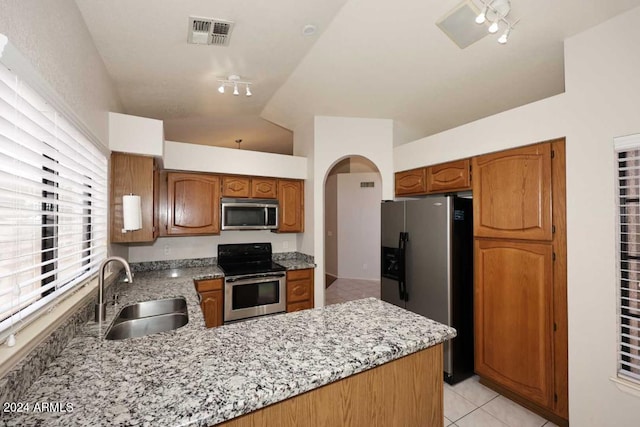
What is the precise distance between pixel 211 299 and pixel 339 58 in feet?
8.80

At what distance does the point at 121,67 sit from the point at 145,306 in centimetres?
192

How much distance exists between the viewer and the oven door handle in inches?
118

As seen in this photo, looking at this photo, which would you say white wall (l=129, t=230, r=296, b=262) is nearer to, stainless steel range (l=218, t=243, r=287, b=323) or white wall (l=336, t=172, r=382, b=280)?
stainless steel range (l=218, t=243, r=287, b=323)

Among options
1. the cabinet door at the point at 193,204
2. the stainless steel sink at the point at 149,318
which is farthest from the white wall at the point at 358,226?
Result: the stainless steel sink at the point at 149,318

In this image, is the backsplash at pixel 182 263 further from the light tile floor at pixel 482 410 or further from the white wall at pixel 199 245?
the light tile floor at pixel 482 410

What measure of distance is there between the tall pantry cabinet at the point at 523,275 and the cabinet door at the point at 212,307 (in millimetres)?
2503

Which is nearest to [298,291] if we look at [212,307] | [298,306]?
[298,306]

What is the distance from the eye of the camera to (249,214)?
347cm

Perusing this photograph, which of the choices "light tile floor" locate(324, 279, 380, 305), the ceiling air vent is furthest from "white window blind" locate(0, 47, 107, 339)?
"light tile floor" locate(324, 279, 380, 305)

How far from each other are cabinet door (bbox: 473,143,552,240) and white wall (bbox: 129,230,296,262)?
2.49 meters

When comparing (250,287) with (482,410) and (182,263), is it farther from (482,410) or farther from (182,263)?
(482,410)

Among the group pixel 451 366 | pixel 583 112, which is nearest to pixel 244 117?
pixel 583 112

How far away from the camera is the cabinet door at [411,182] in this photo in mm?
3010

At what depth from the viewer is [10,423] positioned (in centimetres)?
72
